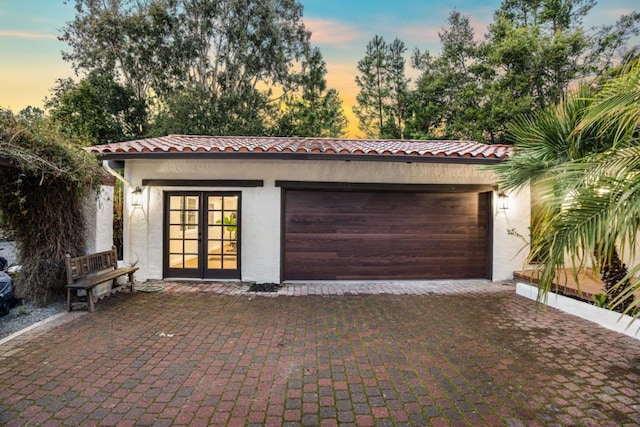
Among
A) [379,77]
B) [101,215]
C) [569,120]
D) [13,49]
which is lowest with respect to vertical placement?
[101,215]

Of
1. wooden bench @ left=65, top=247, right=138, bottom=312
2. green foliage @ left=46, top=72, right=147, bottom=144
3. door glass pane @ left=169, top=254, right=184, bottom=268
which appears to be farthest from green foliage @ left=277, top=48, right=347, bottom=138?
wooden bench @ left=65, top=247, right=138, bottom=312

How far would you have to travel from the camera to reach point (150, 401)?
2.67m

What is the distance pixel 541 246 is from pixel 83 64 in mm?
21978

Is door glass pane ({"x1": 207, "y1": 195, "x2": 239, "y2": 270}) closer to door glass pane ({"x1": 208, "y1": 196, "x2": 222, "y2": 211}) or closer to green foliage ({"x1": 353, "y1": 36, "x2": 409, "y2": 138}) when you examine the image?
door glass pane ({"x1": 208, "y1": 196, "x2": 222, "y2": 211})

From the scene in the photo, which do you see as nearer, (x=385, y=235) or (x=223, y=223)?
(x=223, y=223)

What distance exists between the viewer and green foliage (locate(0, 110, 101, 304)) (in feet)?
15.9

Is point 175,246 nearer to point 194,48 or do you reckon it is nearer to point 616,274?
point 616,274

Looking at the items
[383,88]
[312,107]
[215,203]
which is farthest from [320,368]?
[383,88]

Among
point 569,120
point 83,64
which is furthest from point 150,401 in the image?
point 83,64

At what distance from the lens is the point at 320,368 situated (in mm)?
3248

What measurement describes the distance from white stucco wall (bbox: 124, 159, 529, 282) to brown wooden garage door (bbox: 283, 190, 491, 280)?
0.34 meters

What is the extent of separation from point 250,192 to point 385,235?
3.07 metres

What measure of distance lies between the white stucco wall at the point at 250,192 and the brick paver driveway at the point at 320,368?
1.66 m

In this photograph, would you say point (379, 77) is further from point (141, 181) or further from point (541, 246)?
point (541, 246)
